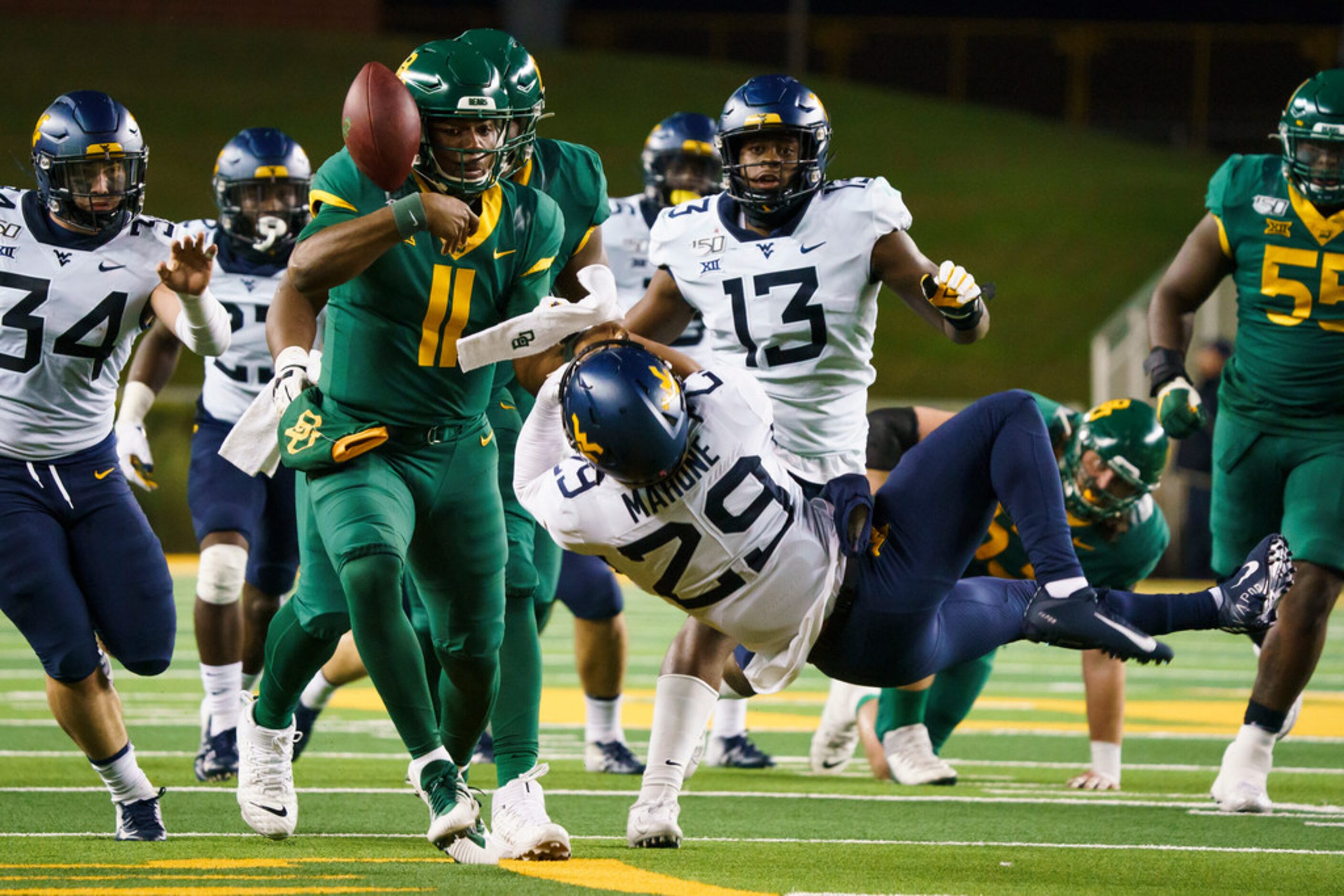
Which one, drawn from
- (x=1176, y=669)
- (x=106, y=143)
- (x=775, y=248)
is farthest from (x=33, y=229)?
(x=1176, y=669)

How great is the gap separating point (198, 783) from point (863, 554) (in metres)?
2.42

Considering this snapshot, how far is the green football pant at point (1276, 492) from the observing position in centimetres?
501

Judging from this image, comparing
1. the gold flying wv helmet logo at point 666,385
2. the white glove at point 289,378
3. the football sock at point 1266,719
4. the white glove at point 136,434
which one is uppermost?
the gold flying wv helmet logo at point 666,385

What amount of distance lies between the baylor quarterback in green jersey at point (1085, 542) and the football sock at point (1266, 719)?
556 millimetres

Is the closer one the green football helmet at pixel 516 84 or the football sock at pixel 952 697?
the green football helmet at pixel 516 84

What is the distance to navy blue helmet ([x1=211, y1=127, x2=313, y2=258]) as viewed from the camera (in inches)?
241

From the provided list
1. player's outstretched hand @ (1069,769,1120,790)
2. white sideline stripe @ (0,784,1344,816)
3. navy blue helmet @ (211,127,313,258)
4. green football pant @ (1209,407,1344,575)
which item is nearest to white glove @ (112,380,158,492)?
navy blue helmet @ (211,127,313,258)

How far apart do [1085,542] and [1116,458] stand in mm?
354

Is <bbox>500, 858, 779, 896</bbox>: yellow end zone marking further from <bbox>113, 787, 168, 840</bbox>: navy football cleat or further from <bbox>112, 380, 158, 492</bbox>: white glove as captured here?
<bbox>112, 380, 158, 492</bbox>: white glove

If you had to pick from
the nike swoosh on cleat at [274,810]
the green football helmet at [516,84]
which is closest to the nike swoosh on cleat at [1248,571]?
the green football helmet at [516,84]

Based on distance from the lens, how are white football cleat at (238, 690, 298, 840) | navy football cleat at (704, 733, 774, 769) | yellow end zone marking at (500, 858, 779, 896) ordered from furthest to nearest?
navy football cleat at (704, 733, 774, 769) → white football cleat at (238, 690, 298, 840) → yellow end zone marking at (500, 858, 779, 896)

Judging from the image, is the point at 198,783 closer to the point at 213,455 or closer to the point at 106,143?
the point at 213,455

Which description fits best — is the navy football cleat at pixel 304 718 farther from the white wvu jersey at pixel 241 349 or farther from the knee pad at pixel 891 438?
the knee pad at pixel 891 438

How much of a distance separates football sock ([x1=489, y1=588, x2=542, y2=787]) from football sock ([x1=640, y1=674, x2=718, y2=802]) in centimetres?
27
